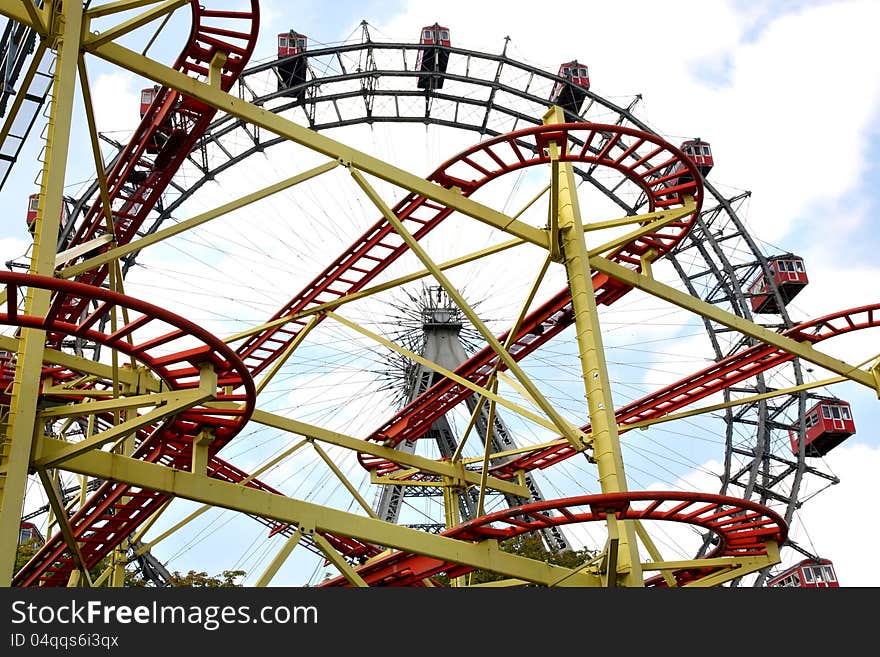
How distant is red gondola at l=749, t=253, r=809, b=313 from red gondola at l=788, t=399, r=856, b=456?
4.14 m

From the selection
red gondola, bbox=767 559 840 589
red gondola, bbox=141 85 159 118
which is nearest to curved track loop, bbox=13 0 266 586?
red gondola, bbox=141 85 159 118

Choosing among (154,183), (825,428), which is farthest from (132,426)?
(825,428)

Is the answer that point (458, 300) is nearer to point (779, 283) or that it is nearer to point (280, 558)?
A: point (280, 558)

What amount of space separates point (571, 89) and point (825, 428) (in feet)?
51.6

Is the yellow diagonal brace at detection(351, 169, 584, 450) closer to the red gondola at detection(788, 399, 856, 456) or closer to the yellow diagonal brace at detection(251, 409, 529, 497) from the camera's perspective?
the yellow diagonal brace at detection(251, 409, 529, 497)

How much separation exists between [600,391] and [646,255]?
169 inches

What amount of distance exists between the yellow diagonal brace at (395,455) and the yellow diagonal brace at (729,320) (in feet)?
20.5

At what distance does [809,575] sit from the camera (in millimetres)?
34594

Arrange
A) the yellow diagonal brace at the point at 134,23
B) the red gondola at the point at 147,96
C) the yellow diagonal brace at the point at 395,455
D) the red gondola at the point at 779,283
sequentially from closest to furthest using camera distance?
1. the yellow diagonal brace at the point at 134,23
2. the yellow diagonal brace at the point at 395,455
3. the red gondola at the point at 147,96
4. the red gondola at the point at 779,283

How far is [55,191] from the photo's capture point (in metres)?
11.0

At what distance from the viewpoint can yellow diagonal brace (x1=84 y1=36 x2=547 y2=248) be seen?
12984 millimetres

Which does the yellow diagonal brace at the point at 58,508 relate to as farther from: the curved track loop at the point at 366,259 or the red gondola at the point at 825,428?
the red gondola at the point at 825,428

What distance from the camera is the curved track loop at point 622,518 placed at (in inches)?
493

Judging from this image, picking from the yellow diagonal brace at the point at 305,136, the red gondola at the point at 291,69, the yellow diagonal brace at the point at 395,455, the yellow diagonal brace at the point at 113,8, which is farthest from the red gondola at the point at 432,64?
the yellow diagonal brace at the point at 113,8
